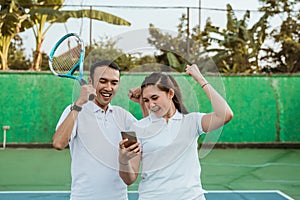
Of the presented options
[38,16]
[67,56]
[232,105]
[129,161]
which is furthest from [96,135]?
[38,16]

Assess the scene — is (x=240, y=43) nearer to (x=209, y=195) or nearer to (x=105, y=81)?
(x=209, y=195)

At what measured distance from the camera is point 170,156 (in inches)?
64.3

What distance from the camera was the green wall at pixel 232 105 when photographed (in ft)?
26.7

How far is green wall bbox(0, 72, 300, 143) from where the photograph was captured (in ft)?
26.7

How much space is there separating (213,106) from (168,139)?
187 mm

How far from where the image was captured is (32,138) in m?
8.13

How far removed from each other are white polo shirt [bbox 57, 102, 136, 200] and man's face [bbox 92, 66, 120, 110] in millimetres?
68

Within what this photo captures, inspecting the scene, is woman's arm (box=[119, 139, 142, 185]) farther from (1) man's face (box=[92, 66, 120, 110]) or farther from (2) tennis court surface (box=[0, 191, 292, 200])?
(2) tennis court surface (box=[0, 191, 292, 200])

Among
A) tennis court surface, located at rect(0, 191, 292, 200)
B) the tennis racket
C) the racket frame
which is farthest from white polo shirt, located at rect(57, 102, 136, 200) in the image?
tennis court surface, located at rect(0, 191, 292, 200)

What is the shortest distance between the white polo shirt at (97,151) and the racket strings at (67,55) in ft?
1.02

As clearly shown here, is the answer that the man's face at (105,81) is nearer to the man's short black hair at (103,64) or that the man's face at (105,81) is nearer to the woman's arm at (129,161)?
the man's short black hair at (103,64)

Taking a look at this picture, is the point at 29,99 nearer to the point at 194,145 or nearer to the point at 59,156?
the point at 59,156

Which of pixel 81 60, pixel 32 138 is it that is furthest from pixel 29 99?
pixel 81 60

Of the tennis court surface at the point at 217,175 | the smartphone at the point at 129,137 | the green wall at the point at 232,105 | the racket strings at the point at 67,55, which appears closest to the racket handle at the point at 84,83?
the smartphone at the point at 129,137
